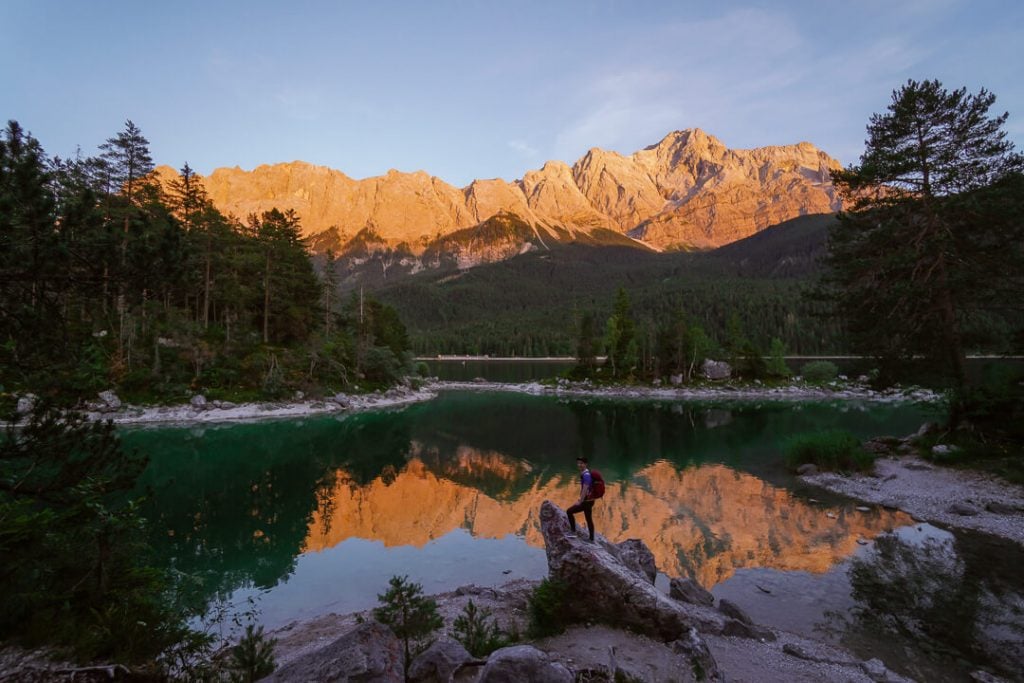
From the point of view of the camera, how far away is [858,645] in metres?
11.6

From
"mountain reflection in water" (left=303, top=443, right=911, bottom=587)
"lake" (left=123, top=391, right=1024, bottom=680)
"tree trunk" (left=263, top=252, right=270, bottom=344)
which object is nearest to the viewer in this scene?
"lake" (left=123, top=391, right=1024, bottom=680)

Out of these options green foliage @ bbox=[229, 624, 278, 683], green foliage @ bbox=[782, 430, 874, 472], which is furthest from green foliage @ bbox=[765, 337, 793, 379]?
green foliage @ bbox=[229, 624, 278, 683]

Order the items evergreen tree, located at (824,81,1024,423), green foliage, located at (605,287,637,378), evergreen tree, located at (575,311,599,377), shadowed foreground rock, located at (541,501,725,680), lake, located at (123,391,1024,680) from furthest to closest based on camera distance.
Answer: evergreen tree, located at (575,311,599,377), green foliage, located at (605,287,637,378), evergreen tree, located at (824,81,1024,423), lake, located at (123,391,1024,680), shadowed foreground rock, located at (541,501,725,680)

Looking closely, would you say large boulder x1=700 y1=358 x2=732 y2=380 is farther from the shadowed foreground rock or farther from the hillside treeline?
the shadowed foreground rock

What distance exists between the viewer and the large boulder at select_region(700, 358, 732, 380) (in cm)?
9462

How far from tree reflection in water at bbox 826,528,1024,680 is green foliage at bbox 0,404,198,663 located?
15365 millimetres

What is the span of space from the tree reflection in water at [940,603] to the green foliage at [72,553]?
50.4ft

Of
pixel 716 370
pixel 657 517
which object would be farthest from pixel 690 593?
pixel 716 370

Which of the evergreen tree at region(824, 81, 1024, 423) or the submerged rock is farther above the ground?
the evergreen tree at region(824, 81, 1024, 423)

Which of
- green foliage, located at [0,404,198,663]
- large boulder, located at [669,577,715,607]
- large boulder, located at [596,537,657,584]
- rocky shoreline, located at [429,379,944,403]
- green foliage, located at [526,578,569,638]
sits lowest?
rocky shoreline, located at [429,379,944,403]

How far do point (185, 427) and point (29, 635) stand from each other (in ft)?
151

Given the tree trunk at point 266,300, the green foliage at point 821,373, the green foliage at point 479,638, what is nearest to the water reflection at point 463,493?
the green foliage at point 479,638

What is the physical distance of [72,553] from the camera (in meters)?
8.82

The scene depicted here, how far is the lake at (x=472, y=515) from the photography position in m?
15.9
